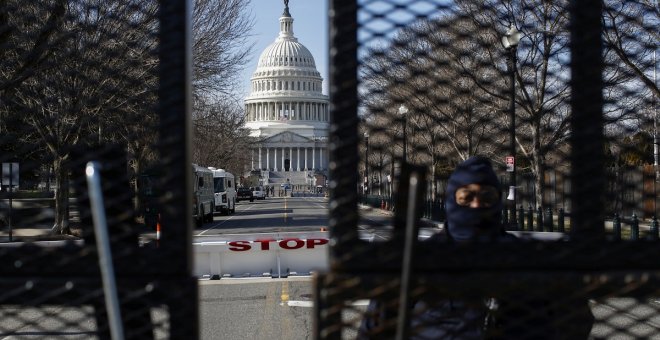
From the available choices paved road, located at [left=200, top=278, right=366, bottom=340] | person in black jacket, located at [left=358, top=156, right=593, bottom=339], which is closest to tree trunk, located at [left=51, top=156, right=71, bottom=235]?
person in black jacket, located at [left=358, top=156, right=593, bottom=339]

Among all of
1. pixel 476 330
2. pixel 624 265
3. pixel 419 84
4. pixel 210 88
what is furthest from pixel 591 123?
pixel 210 88

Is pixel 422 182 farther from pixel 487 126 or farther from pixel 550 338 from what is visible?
pixel 487 126

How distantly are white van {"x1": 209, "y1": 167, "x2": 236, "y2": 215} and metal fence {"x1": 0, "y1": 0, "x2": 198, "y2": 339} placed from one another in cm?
4665

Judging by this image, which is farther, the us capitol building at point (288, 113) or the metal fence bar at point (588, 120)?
the us capitol building at point (288, 113)

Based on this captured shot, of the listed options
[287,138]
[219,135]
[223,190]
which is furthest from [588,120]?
[287,138]

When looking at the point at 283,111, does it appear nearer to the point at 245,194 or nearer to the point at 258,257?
the point at 245,194

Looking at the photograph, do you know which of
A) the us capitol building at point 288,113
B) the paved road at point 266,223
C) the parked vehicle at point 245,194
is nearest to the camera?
the paved road at point 266,223

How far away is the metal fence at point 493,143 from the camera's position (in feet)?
5.08

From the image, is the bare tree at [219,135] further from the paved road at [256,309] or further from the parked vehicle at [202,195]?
the paved road at [256,309]

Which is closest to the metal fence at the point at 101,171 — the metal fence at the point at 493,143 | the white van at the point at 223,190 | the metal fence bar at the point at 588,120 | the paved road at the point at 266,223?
the metal fence at the point at 493,143

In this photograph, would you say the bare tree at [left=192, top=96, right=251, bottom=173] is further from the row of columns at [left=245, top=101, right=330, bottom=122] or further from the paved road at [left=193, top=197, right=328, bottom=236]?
the row of columns at [left=245, top=101, right=330, bottom=122]

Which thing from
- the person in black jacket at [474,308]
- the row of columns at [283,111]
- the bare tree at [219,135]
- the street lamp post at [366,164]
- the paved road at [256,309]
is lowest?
the paved road at [256,309]

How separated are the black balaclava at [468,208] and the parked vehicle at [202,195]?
103ft

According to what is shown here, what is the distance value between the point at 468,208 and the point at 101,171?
154cm
